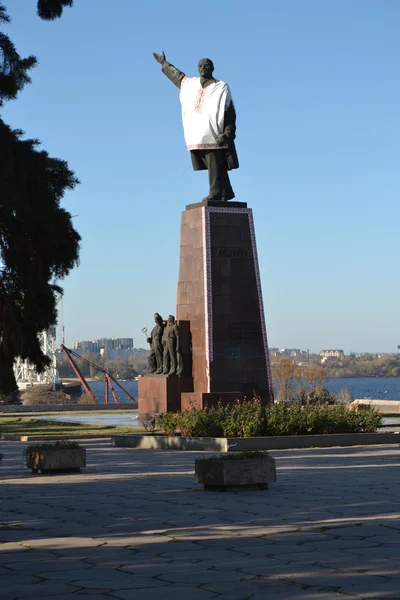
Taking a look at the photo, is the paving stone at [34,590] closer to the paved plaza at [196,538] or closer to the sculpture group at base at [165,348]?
the paved plaza at [196,538]

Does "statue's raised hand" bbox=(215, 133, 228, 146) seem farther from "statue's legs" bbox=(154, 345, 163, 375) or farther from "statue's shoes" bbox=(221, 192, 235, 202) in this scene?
"statue's legs" bbox=(154, 345, 163, 375)

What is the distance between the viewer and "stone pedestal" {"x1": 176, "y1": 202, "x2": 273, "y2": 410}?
25.7 metres

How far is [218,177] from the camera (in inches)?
1078

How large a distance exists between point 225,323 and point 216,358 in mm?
934

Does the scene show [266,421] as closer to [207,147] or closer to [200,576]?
[207,147]

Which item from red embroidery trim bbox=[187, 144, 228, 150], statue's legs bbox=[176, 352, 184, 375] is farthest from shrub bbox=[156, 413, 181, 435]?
red embroidery trim bbox=[187, 144, 228, 150]

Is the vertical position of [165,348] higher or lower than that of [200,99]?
lower

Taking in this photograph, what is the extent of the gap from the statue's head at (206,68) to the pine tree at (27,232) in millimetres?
17749

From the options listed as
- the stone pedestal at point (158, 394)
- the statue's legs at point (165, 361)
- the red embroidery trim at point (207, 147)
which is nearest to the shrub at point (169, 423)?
the stone pedestal at point (158, 394)

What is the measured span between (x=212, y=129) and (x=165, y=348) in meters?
5.92

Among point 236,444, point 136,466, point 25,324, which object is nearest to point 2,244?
point 25,324

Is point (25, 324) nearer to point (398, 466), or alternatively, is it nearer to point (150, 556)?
point (150, 556)

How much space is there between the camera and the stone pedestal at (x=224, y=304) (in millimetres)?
25734

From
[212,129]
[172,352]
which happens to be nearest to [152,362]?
[172,352]
